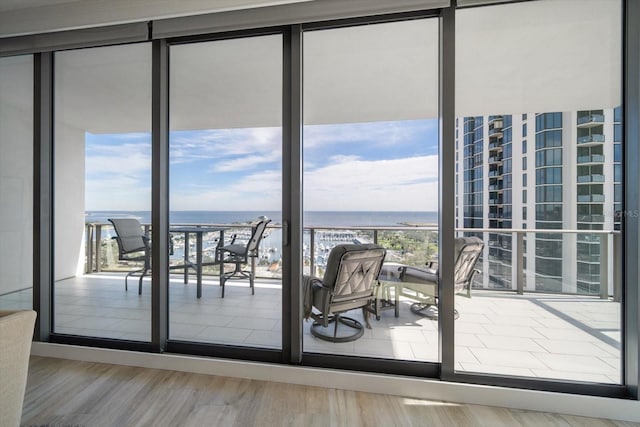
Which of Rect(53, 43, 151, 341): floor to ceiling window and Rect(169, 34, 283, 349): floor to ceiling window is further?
Rect(53, 43, 151, 341): floor to ceiling window

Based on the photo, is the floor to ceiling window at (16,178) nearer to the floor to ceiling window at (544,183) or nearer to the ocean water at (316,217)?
the ocean water at (316,217)

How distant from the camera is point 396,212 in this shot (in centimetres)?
214

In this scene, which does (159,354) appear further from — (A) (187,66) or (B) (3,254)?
(A) (187,66)

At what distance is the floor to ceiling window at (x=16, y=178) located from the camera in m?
2.47

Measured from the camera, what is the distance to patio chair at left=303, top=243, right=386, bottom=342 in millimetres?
2209

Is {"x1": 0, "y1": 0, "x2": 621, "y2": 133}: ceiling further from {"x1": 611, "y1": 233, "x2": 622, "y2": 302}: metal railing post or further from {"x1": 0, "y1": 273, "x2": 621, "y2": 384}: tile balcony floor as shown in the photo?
{"x1": 0, "y1": 273, "x2": 621, "y2": 384}: tile balcony floor

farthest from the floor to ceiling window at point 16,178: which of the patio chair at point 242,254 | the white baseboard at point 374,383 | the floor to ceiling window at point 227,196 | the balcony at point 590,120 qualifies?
the balcony at point 590,120

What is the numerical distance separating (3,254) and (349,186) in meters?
3.17

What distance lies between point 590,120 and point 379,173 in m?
1.42

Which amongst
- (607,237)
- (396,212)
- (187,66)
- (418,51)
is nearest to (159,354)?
(396,212)

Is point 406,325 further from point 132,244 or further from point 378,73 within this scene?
point 132,244

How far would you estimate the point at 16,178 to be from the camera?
249 centimetres

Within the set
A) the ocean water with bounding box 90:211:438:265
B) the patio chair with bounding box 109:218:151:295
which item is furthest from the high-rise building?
the patio chair with bounding box 109:218:151:295

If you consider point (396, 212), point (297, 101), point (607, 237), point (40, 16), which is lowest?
point (607, 237)
